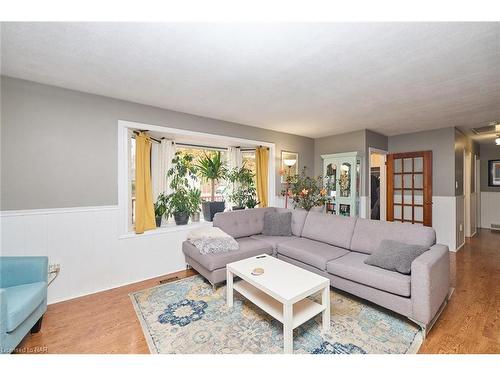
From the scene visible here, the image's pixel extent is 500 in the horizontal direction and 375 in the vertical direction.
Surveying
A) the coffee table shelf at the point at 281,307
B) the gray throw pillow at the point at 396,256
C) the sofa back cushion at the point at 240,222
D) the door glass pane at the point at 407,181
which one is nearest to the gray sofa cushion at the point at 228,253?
the sofa back cushion at the point at 240,222

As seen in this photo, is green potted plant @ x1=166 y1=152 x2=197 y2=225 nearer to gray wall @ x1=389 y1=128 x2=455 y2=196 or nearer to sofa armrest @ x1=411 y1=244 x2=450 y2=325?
sofa armrest @ x1=411 y1=244 x2=450 y2=325

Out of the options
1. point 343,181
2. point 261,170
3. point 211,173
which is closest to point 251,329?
point 211,173

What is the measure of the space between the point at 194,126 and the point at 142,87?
101 centimetres

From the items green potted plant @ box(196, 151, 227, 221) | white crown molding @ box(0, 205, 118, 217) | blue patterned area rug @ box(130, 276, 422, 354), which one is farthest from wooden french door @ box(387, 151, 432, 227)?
white crown molding @ box(0, 205, 118, 217)

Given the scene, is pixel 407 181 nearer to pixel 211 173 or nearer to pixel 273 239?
pixel 273 239

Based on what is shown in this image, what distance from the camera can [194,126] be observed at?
3.29 metres

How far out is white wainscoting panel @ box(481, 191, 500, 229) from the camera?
553cm

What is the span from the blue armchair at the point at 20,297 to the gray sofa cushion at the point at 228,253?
1.40m

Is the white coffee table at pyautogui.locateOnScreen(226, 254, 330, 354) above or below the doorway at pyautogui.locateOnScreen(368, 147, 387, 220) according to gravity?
below

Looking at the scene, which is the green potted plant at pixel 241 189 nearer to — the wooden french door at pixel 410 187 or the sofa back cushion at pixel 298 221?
the sofa back cushion at pixel 298 221

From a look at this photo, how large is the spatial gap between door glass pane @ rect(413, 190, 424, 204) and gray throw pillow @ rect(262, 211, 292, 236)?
9.59 ft

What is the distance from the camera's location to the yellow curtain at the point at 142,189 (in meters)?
2.89
